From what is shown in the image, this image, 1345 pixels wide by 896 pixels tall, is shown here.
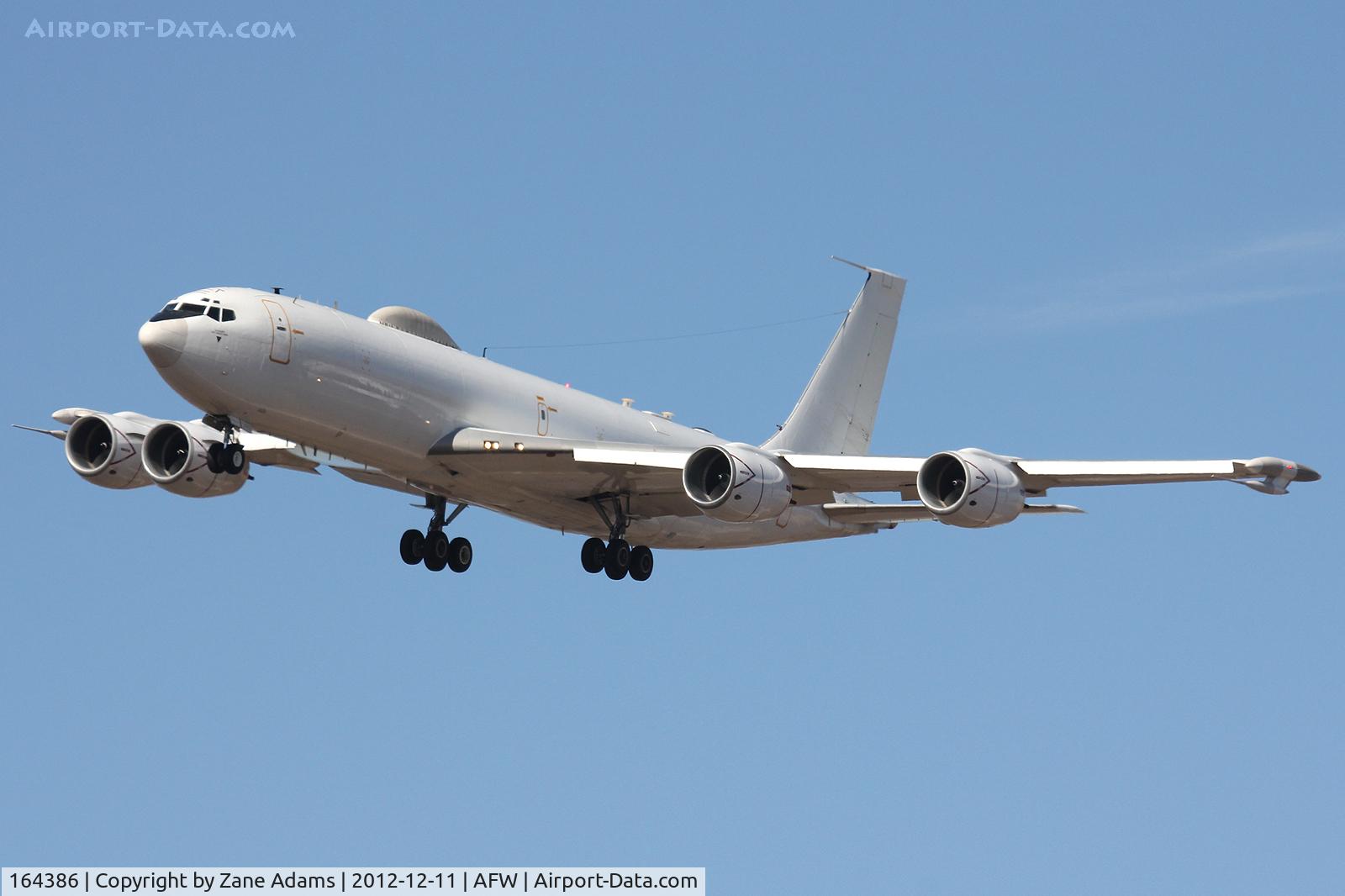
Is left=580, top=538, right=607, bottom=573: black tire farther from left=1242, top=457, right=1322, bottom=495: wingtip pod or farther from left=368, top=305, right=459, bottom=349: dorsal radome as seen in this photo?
left=1242, top=457, right=1322, bottom=495: wingtip pod

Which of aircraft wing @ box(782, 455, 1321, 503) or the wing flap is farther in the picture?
the wing flap

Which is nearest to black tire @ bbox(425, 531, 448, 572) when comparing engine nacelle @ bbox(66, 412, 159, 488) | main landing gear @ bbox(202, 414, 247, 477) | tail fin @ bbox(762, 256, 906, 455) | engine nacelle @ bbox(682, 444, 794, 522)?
engine nacelle @ bbox(66, 412, 159, 488)

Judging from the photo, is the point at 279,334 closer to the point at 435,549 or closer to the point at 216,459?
the point at 216,459

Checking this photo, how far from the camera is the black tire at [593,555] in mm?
52719

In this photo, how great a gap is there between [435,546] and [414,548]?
0.64 metres

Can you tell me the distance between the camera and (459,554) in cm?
5250

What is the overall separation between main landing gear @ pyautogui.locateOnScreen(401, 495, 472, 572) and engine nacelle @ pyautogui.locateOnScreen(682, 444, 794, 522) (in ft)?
26.9

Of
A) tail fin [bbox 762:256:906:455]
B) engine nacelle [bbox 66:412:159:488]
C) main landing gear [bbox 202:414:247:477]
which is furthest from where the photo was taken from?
tail fin [bbox 762:256:906:455]

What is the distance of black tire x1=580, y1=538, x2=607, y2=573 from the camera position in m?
52.7

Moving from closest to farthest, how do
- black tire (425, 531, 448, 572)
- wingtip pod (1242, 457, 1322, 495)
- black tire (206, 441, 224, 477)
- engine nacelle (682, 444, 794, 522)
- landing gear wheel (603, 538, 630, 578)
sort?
wingtip pod (1242, 457, 1322, 495) → black tire (206, 441, 224, 477) → engine nacelle (682, 444, 794, 522) → black tire (425, 531, 448, 572) → landing gear wheel (603, 538, 630, 578)

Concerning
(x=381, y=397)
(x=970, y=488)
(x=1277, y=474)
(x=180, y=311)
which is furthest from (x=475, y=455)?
(x=1277, y=474)

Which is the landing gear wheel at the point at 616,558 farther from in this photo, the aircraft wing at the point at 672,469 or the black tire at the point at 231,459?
the black tire at the point at 231,459

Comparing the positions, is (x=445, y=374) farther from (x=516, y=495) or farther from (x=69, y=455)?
(x=69, y=455)

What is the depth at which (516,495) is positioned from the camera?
1991 inches
